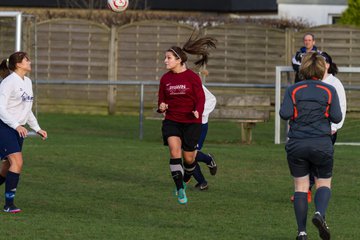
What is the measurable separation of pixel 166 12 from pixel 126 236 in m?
24.7

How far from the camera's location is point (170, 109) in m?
13.0

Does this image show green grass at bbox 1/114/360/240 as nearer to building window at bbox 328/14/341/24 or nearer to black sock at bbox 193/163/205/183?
black sock at bbox 193/163/205/183

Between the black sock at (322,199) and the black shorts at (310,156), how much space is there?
0.13 metres

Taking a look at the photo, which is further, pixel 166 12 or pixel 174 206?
pixel 166 12

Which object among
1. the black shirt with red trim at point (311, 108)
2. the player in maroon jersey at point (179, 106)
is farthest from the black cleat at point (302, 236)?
the player in maroon jersey at point (179, 106)

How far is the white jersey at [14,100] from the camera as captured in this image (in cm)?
1205

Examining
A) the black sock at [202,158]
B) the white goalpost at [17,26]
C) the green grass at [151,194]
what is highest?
the white goalpost at [17,26]

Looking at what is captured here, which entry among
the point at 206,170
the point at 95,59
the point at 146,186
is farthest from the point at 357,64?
the point at 146,186

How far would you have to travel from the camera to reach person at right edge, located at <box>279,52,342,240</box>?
32.9 ft

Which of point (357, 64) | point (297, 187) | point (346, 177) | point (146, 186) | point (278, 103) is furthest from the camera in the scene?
point (357, 64)

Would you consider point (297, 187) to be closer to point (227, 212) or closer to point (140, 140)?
point (227, 212)

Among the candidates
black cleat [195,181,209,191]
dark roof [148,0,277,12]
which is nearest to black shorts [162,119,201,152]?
black cleat [195,181,209,191]

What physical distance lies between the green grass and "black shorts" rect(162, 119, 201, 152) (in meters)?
0.70

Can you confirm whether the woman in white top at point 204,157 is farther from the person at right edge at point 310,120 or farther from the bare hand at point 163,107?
the person at right edge at point 310,120
